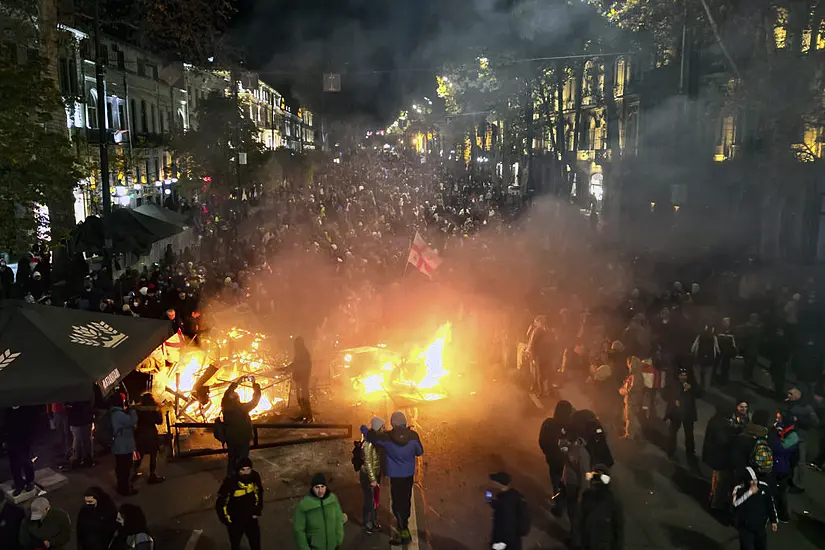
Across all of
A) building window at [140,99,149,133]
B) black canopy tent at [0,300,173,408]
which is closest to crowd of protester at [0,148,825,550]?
black canopy tent at [0,300,173,408]

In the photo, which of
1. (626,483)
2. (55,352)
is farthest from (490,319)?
(55,352)

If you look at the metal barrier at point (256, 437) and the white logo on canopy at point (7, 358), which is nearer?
the white logo on canopy at point (7, 358)

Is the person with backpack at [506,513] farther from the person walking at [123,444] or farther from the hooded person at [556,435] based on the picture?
the person walking at [123,444]

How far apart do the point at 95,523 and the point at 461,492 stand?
3.98 meters

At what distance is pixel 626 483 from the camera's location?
26.1 feet

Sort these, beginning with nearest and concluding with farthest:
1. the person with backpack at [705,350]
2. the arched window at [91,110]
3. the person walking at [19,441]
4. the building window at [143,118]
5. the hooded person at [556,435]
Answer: the hooded person at [556,435]
the person walking at [19,441]
the person with backpack at [705,350]
the arched window at [91,110]
the building window at [143,118]

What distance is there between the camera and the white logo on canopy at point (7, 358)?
20.7 ft

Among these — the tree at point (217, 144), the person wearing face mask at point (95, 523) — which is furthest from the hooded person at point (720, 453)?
the tree at point (217, 144)

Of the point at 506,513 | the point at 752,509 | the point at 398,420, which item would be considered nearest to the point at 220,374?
the point at 398,420

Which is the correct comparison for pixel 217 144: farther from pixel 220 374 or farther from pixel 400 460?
pixel 400 460

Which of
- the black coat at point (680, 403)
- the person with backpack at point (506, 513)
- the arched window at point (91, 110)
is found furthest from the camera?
the arched window at point (91, 110)

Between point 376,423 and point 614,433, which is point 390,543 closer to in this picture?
point 376,423

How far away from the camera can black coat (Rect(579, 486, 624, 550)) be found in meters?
5.58

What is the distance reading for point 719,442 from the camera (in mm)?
6828
